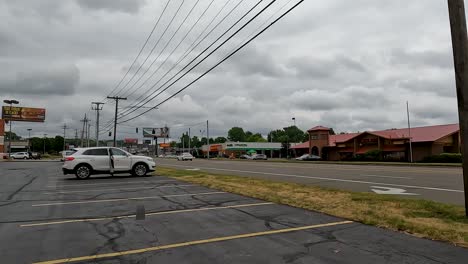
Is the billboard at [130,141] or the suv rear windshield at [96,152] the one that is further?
the billboard at [130,141]

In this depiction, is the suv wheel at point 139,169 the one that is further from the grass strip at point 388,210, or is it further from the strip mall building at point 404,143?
the strip mall building at point 404,143

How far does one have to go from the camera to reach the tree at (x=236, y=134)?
190688 millimetres

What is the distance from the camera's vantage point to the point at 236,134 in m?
193

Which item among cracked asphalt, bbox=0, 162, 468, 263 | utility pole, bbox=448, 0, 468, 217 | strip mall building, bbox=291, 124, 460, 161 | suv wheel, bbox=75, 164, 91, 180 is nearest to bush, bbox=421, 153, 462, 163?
strip mall building, bbox=291, 124, 460, 161

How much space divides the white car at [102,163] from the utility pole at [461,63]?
17.4m

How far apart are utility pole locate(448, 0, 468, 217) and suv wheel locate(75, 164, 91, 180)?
18035 millimetres

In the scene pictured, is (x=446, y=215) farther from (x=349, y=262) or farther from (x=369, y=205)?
(x=349, y=262)

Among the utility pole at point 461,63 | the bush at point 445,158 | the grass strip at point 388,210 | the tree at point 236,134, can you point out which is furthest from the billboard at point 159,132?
the utility pole at point 461,63

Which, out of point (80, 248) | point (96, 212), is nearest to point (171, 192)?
point (96, 212)

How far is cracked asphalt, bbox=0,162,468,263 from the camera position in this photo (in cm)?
569

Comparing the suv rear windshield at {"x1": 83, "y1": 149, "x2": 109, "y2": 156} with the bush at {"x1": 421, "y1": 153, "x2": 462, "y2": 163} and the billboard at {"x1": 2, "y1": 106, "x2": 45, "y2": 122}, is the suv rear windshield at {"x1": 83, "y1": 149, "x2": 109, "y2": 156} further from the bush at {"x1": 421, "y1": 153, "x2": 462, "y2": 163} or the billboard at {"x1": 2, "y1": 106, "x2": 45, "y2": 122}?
the billboard at {"x1": 2, "y1": 106, "x2": 45, "y2": 122}

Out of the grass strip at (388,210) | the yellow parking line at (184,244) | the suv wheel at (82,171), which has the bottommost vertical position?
the yellow parking line at (184,244)

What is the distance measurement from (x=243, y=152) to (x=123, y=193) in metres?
98.1

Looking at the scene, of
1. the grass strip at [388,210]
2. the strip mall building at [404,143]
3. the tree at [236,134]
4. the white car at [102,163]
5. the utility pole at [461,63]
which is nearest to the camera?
the grass strip at [388,210]
